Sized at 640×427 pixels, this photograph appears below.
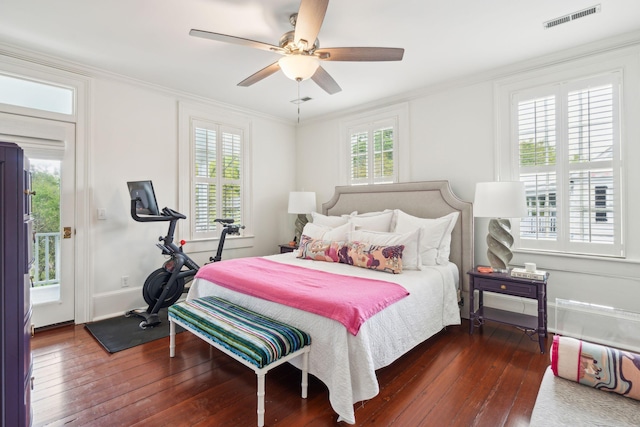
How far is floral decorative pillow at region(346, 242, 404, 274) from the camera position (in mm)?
2844

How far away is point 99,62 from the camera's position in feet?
10.6

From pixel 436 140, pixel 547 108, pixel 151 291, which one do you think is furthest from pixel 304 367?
pixel 547 108

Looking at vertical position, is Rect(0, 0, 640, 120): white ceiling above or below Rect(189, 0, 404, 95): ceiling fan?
above

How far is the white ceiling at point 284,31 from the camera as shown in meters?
2.32

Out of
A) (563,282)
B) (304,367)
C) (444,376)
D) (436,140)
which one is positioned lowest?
(444,376)

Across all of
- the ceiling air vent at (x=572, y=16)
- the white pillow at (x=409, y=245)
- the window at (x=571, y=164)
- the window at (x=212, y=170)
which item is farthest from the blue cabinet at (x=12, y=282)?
the window at (x=571, y=164)

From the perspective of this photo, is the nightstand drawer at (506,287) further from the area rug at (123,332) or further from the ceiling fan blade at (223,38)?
the area rug at (123,332)

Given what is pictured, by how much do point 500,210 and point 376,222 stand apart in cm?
132

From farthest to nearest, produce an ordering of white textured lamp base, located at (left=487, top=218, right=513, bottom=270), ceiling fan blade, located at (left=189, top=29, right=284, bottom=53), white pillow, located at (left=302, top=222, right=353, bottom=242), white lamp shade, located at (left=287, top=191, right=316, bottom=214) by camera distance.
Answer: white lamp shade, located at (left=287, top=191, right=316, bottom=214), white pillow, located at (left=302, top=222, right=353, bottom=242), white textured lamp base, located at (left=487, top=218, right=513, bottom=270), ceiling fan blade, located at (left=189, top=29, right=284, bottom=53)

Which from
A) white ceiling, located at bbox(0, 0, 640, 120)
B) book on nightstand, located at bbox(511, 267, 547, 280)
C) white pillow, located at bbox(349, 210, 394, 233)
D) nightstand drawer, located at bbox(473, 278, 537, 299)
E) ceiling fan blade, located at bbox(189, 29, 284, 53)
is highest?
white ceiling, located at bbox(0, 0, 640, 120)

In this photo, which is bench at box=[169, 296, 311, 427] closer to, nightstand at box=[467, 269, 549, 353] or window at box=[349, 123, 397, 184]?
nightstand at box=[467, 269, 549, 353]

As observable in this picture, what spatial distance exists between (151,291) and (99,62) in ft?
8.20

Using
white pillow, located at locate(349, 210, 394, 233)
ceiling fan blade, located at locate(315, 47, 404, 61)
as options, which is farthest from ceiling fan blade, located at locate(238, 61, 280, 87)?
white pillow, located at locate(349, 210, 394, 233)

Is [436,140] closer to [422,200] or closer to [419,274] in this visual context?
[422,200]
